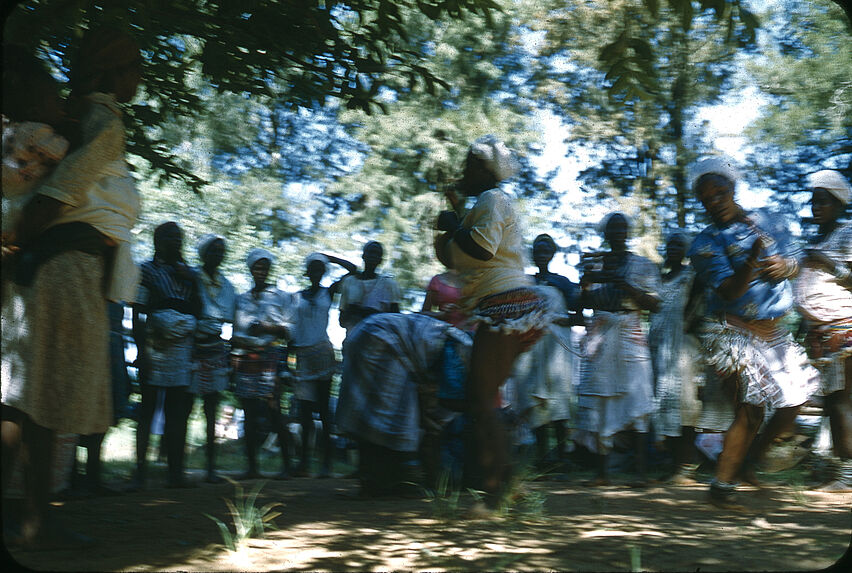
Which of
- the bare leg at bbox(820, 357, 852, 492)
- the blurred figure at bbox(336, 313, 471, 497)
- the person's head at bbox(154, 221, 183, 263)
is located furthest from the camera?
the person's head at bbox(154, 221, 183, 263)

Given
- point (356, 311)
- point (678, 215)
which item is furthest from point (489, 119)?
point (356, 311)

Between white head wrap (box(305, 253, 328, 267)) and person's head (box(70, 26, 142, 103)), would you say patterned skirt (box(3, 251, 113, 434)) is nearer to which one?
person's head (box(70, 26, 142, 103))

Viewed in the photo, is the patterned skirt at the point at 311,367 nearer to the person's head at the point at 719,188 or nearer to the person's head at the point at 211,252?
the person's head at the point at 211,252

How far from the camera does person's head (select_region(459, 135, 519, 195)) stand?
171 inches

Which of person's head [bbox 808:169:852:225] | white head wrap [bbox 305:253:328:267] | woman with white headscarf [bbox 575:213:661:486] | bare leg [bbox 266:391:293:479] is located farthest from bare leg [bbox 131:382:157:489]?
person's head [bbox 808:169:852:225]

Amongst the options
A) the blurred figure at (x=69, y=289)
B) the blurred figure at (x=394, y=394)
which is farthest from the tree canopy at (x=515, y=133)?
the blurred figure at (x=69, y=289)

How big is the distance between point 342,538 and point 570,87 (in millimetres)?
13162

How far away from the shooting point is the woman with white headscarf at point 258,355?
22.7ft

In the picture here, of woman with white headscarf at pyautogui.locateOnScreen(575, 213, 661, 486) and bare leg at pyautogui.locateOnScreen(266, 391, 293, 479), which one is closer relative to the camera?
woman with white headscarf at pyautogui.locateOnScreen(575, 213, 661, 486)

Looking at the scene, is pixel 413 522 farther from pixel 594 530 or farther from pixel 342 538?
pixel 594 530

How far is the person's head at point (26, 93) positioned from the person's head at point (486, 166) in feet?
6.93

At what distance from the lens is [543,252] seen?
7.63 m

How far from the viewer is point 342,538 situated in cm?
368

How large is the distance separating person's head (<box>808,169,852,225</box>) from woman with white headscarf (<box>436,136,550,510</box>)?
9.58ft
